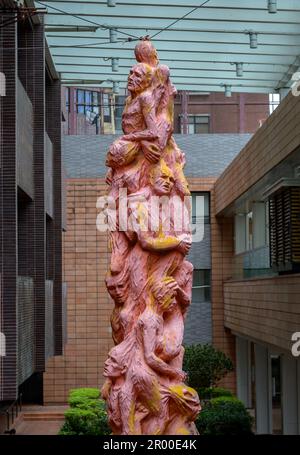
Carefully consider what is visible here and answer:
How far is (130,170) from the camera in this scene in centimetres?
877

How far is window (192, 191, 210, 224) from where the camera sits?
20.4 meters

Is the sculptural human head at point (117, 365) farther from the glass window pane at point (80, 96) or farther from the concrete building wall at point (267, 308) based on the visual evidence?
the glass window pane at point (80, 96)

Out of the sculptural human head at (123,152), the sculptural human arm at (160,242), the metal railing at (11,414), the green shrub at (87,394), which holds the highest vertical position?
the sculptural human head at (123,152)

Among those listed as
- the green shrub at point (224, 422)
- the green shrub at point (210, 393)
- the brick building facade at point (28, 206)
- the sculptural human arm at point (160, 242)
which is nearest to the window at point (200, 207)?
the green shrub at point (210, 393)

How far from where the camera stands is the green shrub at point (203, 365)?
57.4ft

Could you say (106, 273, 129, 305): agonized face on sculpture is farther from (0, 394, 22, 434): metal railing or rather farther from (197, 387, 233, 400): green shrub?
(197, 387, 233, 400): green shrub

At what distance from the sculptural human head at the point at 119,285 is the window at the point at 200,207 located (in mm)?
11882

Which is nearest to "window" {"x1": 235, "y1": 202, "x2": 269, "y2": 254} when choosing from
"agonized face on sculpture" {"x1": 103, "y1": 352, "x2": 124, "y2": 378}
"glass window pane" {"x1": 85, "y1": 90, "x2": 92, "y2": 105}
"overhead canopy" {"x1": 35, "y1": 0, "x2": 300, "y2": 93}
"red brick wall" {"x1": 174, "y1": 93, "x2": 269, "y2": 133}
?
"overhead canopy" {"x1": 35, "y1": 0, "x2": 300, "y2": 93}

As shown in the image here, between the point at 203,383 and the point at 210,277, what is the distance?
3131 millimetres

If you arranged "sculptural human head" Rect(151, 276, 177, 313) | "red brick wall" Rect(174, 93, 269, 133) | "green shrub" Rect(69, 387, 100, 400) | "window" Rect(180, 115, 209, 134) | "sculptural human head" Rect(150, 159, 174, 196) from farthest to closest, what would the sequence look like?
"window" Rect(180, 115, 209, 134) → "red brick wall" Rect(174, 93, 269, 133) → "green shrub" Rect(69, 387, 100, 400) → "sculptural human head" Rect(150, 159, 174, 196) → "sculptural human head" Rect(151, 276, 177, 313)

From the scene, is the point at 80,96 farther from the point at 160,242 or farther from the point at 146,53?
the point at 160,242

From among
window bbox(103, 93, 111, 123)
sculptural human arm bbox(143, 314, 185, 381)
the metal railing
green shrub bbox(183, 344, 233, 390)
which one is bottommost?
the metal railing

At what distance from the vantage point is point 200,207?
20.4m

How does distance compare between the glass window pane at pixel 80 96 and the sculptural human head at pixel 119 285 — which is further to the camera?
the glass window pane at pixel 80 96
